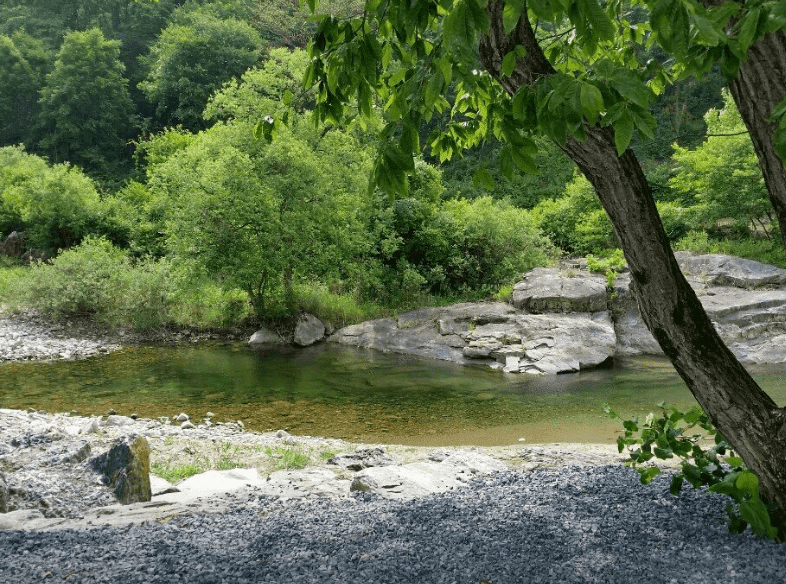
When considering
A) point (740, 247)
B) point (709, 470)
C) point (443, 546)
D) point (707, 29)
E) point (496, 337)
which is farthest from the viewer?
point (740, 247)

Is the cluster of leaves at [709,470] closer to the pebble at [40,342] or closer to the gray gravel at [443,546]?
the gray gravel at [443,546]

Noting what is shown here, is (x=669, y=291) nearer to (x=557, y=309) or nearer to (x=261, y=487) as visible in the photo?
(x=261, y=487)

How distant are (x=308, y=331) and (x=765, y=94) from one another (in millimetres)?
15678

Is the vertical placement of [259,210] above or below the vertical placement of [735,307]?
above

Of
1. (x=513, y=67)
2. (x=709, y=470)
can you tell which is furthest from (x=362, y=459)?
(x=513, y=67)

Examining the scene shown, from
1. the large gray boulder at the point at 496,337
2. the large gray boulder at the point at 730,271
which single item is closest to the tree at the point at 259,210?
the large gray boulder at the point at 496,337

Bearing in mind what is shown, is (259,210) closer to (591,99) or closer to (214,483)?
(214,483)

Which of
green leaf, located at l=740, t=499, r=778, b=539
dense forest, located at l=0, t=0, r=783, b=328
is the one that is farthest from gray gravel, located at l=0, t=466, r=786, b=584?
dense forest, located at l=0, t=0, r=783, b=328

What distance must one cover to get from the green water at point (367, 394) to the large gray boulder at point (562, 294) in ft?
6.92

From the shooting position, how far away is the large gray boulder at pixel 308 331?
17.4 meters

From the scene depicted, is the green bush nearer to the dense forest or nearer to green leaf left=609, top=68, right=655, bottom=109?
the dense forest

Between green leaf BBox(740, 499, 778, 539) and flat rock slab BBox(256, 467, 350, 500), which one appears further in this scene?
flat rock slab BBox(256, 467, 350, 500)

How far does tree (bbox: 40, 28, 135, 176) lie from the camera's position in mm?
39969

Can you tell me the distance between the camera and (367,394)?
1163 centimetres
